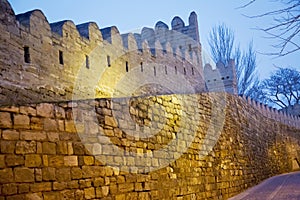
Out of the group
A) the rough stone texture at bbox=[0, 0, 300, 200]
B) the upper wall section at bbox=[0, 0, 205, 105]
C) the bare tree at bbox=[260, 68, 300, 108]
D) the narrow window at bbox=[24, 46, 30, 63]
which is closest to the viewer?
the rough stone texture at bbox=[0, 0, 300, 200]

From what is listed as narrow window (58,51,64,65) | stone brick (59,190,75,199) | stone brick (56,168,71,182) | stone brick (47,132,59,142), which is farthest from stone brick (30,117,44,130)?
narrow window (58,51,64,65)

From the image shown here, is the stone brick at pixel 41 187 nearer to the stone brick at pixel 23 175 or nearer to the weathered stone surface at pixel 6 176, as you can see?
the stone brick at pixel 23 175

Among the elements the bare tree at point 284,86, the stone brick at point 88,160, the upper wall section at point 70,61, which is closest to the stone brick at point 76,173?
the stone brick at point 88,160

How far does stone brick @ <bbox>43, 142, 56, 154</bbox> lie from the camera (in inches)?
159

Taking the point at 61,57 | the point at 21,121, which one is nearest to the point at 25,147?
the point at 21,121

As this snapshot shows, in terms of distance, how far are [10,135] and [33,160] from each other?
0.35 m

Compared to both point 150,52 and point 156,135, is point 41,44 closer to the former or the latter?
point 156,135

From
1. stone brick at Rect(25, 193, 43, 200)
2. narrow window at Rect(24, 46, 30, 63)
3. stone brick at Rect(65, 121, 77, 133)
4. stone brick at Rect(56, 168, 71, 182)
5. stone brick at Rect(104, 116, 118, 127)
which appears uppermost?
narrow window at Rect(24, 46, 30, 63)

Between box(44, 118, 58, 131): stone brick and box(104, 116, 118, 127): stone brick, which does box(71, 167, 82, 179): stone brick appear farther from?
box(104, 116, 118, 127): stone brick

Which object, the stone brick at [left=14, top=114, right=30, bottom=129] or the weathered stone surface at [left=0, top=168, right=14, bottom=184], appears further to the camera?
the stone brick at [left=14, top=114, right=30, bottom=129]

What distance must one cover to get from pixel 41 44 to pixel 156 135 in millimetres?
3843

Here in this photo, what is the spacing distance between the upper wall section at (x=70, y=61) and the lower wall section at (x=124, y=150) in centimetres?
286

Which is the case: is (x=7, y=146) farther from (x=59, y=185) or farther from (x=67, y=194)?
(x=67, y=194)

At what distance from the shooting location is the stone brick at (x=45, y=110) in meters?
4.09
